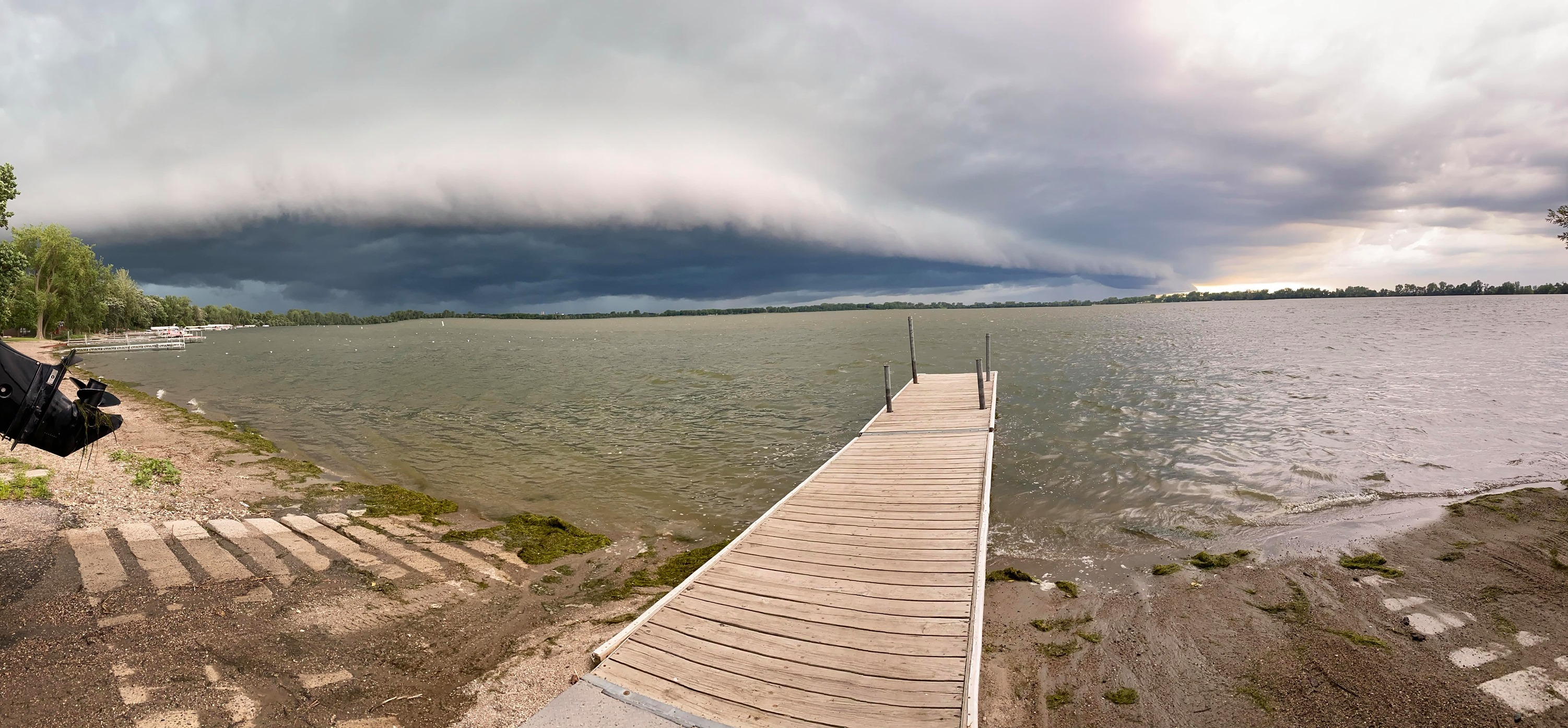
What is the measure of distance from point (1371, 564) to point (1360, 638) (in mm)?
3160

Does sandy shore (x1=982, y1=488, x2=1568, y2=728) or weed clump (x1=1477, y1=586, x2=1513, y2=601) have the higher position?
weed clump (x1=1477, y1=586, x2=1513, y2=601)

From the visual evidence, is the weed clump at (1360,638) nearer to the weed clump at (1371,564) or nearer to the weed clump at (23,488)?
the weed clump at (1371,564)

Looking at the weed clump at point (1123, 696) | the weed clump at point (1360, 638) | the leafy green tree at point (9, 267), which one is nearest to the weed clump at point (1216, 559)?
the weed clump at point (1360, 638)

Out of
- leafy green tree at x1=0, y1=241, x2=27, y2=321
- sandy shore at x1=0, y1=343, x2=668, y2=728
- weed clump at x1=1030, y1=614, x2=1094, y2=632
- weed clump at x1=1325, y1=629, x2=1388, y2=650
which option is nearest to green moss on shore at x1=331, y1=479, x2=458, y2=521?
sandy shore at x1=0, y1=343, x2=668, y2=728

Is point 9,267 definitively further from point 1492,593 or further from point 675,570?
point 1492,593

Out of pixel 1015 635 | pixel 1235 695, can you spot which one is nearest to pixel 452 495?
pixel 1015 635

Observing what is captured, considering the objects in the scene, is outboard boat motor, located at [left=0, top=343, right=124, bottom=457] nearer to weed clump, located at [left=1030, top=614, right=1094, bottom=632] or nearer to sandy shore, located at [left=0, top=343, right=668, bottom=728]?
sandy shore, located at [left=0, top=343, right=668, bottom=728]

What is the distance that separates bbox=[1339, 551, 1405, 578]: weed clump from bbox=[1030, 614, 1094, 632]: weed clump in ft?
16.4

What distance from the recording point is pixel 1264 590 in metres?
9.02

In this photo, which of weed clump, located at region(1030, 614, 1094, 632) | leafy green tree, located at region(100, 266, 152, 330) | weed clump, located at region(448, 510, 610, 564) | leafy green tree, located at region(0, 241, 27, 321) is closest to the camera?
weed clump, located at region(1030, 614, 1094, 632)

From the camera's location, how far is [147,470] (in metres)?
13.0

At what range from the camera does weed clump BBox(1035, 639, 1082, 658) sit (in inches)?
293

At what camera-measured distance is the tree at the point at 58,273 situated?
200 feet

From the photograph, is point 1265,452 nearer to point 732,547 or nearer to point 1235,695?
point 1235,695
